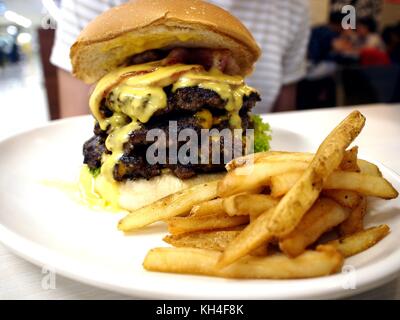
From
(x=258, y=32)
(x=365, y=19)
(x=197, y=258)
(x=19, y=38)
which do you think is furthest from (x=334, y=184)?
(x=19, y=38)

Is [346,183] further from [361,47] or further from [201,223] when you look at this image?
[361,47]

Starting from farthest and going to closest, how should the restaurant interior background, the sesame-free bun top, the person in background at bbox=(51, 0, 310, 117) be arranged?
the restaurant interior background < the person in background at bbox=(51, 0, 310, 117) < the sesame-free bun top

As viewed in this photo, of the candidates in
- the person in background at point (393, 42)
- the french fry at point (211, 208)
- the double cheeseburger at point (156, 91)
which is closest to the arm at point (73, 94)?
the double cheeseburger at point (156, 91)

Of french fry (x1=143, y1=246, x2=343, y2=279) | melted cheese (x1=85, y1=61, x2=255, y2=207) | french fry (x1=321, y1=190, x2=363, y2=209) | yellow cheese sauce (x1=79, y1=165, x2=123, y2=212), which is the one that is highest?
melted cheese (x1=85, y1=61, x2=255, y2=207)

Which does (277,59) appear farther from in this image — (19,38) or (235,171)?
(19,38)

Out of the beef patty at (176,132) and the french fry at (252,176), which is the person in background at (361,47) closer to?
the beef patty at (176,132)

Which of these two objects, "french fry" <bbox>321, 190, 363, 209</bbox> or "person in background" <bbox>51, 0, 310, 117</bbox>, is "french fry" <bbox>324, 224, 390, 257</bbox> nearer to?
"french fry" <bbox>321, 190, 363, 209</bbox>

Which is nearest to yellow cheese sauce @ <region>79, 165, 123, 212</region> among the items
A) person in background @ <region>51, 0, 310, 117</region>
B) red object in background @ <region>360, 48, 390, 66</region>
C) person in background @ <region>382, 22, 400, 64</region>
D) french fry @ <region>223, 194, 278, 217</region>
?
french fry @ <region>223, 194, 278, 217</region>
